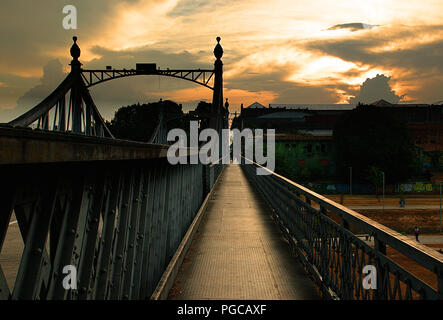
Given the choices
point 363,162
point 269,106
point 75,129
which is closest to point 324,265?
point 75,129

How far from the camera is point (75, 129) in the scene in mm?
14320

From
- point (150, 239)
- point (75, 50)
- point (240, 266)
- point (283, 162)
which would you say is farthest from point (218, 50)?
point (283, 162)

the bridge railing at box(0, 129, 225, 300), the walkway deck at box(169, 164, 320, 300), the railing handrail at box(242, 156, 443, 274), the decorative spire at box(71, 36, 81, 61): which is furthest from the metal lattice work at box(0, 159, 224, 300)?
the decorative spire at box(71, 36, 81, 61)

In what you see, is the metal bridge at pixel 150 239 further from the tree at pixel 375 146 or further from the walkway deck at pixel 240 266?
the tree at pixel 375 146

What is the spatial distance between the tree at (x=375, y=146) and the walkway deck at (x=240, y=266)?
61.4 m

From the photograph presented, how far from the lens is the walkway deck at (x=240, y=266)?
196 inches

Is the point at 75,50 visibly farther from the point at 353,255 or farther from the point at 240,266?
the point at 353,255

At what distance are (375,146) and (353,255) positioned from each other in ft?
225

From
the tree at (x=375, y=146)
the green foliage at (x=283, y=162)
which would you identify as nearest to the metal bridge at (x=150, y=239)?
the green foliage at (x=283, y=162)

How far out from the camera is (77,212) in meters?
2.85

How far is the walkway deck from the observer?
4.98m

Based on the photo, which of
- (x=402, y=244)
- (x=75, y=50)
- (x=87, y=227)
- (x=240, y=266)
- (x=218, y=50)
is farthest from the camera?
(x=218, y=50)

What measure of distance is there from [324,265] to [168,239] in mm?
3360
